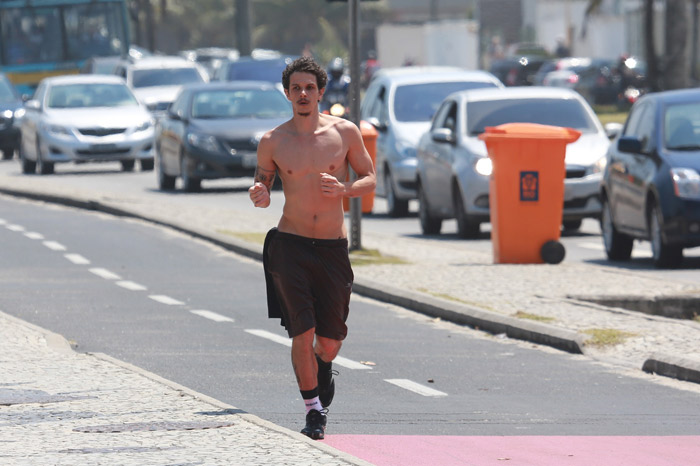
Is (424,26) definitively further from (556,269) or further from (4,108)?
(556,269)

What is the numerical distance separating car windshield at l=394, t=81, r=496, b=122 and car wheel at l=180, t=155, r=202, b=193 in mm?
4277

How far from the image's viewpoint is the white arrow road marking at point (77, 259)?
17.0 meters

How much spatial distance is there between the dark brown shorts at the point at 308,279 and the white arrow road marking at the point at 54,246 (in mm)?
10466

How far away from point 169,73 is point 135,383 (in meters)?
32.2

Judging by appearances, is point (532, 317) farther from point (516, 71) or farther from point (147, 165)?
point (516, 71)

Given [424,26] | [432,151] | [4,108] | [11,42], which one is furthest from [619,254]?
[424,26]

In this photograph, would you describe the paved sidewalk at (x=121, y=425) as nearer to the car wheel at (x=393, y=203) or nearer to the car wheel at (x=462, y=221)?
the car wheel at (x=462, y=221)

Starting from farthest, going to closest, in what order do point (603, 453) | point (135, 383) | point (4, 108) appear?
1. point (4, 108)
2. point (135, 383)
3. point (603, 453)

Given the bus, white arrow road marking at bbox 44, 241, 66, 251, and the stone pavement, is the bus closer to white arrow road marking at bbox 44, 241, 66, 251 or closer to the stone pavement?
the stone pavement

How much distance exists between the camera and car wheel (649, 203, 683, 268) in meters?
16.0

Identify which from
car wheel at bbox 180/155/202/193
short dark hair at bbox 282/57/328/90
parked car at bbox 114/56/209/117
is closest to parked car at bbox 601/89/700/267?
short dark hair at bbox 282/57/328/90

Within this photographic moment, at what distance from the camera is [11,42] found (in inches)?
1738

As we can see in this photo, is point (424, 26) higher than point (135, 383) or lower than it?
lower

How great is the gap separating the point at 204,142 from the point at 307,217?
18959 mm
